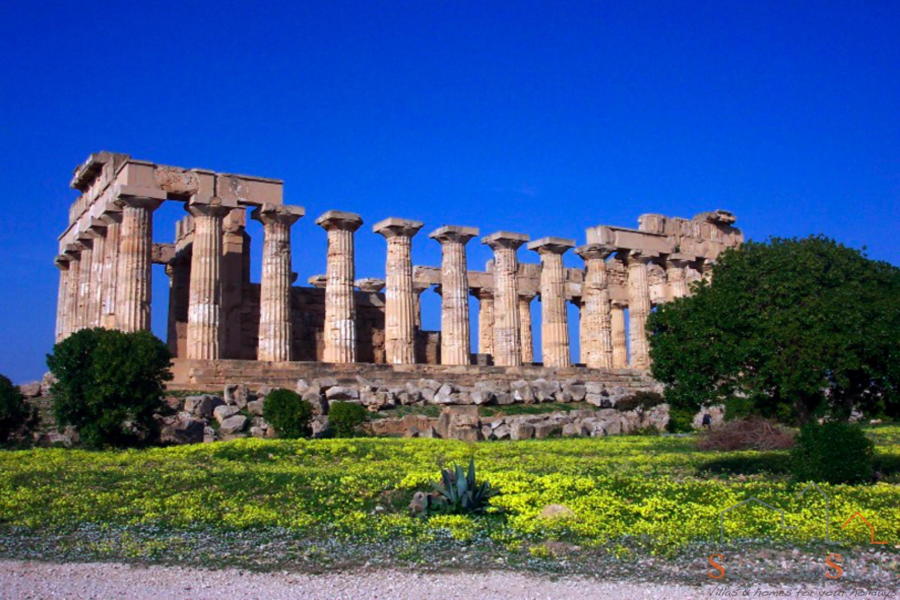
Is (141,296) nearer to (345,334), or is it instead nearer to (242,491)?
(345,334)

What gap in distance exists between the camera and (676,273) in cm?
4797

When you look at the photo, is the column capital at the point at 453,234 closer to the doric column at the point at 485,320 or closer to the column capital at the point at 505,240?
the column capital at the point at 505,240

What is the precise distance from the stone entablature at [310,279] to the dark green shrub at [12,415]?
7.93 m

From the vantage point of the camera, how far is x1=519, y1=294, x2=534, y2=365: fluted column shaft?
171 ft

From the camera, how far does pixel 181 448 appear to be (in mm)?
21859

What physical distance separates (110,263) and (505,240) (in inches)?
662

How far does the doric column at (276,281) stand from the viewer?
116 feet

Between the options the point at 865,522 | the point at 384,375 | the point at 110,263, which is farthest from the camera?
the point at 384,375

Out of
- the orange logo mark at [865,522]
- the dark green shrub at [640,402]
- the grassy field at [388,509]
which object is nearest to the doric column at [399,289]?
the dark green shrub at [640,402]

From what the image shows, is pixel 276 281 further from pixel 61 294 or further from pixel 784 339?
pixel 784 339

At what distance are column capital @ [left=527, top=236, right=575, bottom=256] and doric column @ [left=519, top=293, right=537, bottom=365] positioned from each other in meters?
7.48

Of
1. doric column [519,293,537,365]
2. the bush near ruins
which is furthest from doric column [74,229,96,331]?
doric column [519,293,537,365]

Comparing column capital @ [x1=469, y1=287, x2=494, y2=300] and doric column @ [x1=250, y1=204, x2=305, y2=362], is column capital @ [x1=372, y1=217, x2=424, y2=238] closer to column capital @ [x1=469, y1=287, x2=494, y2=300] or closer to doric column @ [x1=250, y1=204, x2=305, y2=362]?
doric column @ [x1=250, y1=204, x2=305, y2=362]

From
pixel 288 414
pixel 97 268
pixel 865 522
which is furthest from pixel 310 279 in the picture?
pixel 865 522
